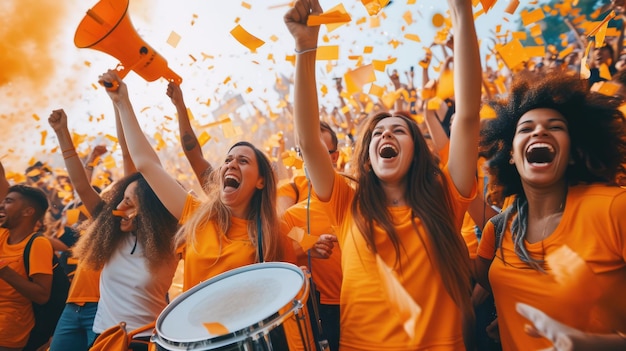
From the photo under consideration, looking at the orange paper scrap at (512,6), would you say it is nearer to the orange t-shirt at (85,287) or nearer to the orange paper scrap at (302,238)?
the orange paper scrap at (302,238)

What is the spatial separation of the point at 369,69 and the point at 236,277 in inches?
67.1

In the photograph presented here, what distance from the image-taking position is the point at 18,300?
327cm

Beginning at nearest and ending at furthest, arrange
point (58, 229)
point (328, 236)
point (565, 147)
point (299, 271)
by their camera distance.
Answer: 1. point (299, 271)
2. point (565, 147)
3. point (328, 236)
4. point (58, 229)

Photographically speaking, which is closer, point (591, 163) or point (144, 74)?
point (591, 163)

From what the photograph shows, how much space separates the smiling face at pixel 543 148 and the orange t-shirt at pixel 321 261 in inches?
46.8

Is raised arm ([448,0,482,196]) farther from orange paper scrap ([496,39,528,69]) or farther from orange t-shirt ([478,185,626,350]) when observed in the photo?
orange paper scrap ([496,39,528,69])

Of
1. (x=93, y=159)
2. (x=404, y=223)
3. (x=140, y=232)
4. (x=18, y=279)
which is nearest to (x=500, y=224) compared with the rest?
(x=404, y=223)

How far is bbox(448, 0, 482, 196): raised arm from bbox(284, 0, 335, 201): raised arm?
0.63 m

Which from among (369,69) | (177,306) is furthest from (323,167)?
(369,69)

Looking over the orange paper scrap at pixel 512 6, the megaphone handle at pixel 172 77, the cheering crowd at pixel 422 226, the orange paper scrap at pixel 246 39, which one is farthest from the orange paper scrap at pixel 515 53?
the megaphone handle at pixel 172 77

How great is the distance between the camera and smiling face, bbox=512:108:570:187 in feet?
5.90

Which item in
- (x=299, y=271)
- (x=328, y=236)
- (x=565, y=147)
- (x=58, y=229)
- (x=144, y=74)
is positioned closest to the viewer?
(x=299, y=271)

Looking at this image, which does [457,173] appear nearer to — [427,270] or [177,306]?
[427,270]

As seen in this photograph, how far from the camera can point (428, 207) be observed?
1.89 metres
